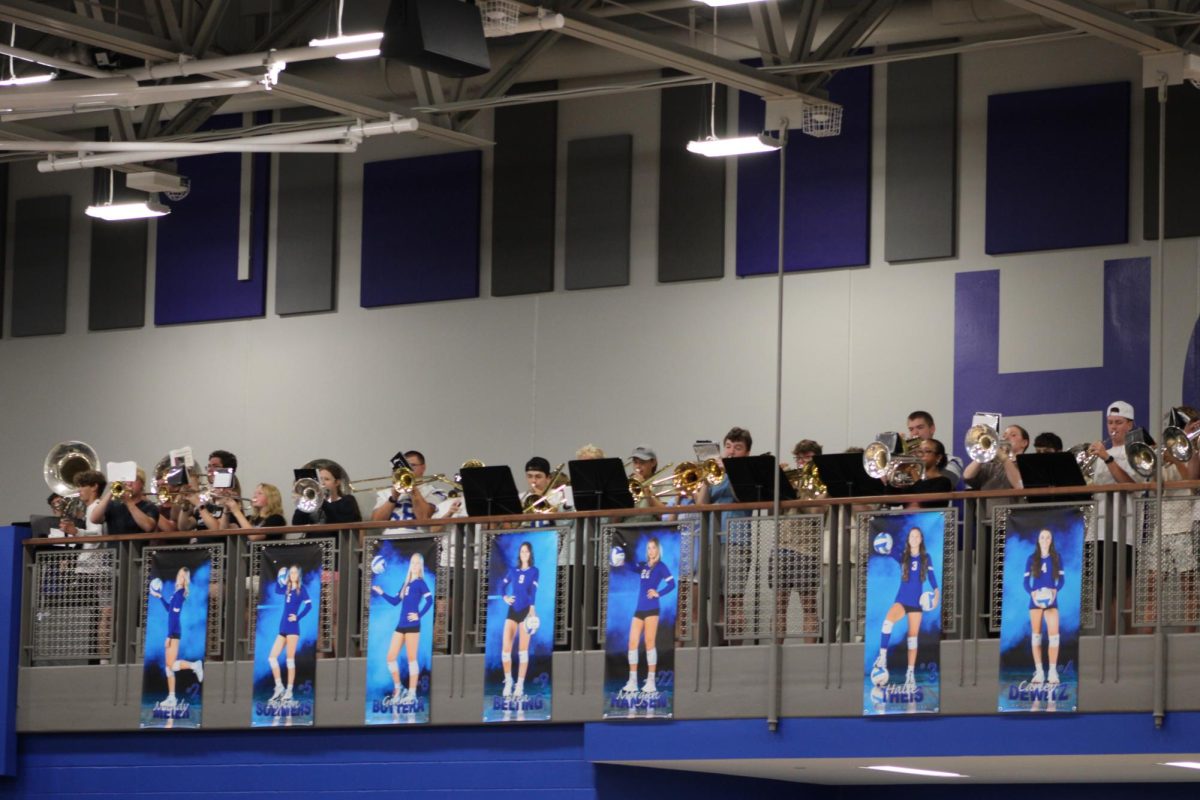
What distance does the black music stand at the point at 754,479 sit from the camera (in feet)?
40.8

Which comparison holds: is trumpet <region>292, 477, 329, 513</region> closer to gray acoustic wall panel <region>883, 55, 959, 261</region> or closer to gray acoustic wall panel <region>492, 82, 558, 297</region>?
gray acoustic wall panel <region>492, 82, 558, 297</region>

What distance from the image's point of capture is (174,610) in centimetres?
1428

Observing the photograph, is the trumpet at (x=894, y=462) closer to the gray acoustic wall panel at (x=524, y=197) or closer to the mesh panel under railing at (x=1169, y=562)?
the mesh panel under railing at (x=1169, y=562)

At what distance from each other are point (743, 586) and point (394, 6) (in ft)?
12.8

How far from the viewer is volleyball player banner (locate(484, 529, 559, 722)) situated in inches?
511

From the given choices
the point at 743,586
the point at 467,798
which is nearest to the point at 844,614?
the point at 743,586

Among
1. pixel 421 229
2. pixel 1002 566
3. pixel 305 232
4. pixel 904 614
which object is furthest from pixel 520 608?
pixel 305 232

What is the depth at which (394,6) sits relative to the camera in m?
11.6

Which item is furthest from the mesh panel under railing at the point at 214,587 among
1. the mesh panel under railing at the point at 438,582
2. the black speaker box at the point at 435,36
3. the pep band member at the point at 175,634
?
the black speaker box at the point at 435,36

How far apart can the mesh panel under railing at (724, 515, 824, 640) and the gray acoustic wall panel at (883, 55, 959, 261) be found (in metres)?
3.97

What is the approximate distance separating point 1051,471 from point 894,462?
124 cm

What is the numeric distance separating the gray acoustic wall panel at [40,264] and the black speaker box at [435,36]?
29.0 ft

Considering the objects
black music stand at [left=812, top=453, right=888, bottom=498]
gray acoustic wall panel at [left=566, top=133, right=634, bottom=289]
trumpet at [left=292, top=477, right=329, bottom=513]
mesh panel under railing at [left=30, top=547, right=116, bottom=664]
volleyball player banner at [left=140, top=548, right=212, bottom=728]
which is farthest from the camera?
gray acoustic wall panel at [left=566, top=133, right=634, bottom=289]

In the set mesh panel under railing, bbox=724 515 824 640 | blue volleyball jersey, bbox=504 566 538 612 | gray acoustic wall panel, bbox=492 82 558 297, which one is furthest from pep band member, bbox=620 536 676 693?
gray acoustic wall panel, bbox=492 82 558 297
